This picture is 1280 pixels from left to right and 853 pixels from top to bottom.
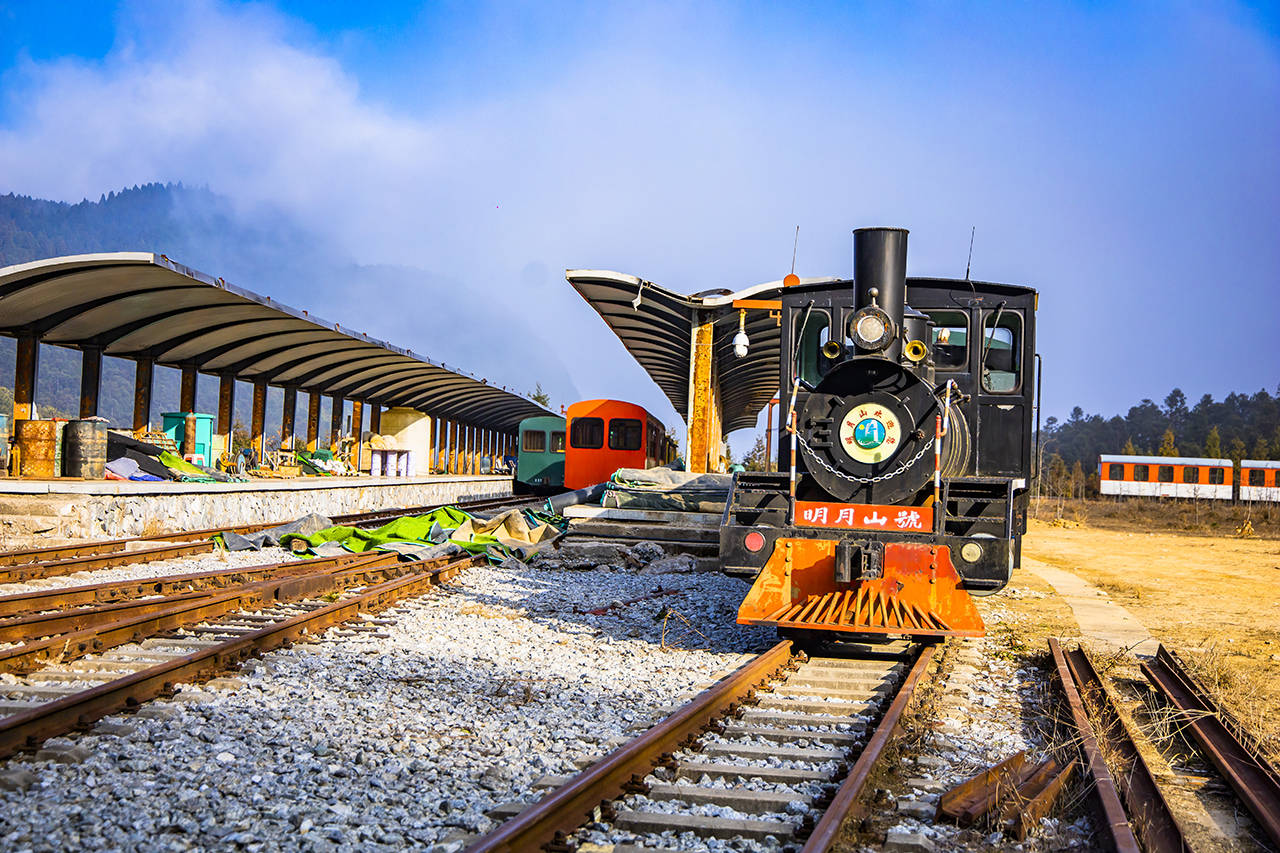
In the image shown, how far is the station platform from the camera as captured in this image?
12633 mm

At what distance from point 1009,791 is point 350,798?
2.55 m

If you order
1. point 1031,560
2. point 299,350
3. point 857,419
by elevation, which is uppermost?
point 299,350

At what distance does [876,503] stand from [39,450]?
1559 cm

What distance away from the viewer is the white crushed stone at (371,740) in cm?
336

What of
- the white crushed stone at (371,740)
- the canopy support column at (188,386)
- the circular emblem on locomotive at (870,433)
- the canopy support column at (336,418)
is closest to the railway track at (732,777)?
the white crushed stone at (371,740)

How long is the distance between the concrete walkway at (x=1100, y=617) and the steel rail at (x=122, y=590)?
7.98 meters

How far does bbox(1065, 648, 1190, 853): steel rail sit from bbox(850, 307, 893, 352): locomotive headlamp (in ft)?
8.43

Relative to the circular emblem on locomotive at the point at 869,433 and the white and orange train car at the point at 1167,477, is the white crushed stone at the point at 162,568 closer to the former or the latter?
the circular emblem on locomotive at the point at 869,433

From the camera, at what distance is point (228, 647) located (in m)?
5.86

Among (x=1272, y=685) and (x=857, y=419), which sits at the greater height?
(x=857, y=419)

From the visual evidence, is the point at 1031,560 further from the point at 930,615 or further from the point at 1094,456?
the point at 1094,456

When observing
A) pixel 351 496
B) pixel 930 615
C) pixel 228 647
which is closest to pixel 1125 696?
pixel 930 615

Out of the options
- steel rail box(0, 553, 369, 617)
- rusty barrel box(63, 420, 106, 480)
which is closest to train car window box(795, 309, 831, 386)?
steel rail box(0, 553, 369, 617)

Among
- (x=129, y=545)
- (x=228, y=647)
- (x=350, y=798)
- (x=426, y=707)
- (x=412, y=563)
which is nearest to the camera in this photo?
(x=350, y=798)
